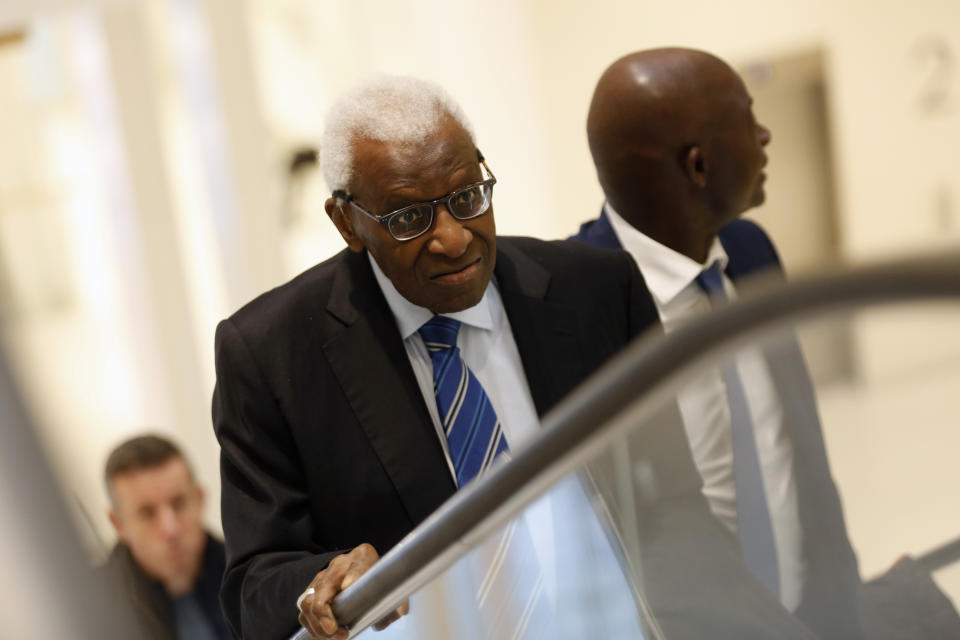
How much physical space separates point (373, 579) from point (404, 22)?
17.1 feet

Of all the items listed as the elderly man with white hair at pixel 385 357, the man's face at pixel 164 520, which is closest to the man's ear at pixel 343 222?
the elderly man with white hair at pixel 385 357

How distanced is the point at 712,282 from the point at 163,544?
1911 millimetres

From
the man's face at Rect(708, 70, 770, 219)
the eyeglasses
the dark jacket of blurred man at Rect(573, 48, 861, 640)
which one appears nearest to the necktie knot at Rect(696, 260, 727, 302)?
the dark jacket of blurred man at Rect(573, 48, 861, 640)

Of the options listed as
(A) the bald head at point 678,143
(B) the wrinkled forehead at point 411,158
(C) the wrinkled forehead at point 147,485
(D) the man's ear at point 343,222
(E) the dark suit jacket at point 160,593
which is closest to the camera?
(B) the wrinkled forehead at point 411,158

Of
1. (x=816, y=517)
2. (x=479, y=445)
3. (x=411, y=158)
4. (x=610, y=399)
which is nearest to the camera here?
(x=610, y=399)

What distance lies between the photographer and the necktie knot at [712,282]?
2.01 metres

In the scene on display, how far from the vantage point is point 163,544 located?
3.13 metres

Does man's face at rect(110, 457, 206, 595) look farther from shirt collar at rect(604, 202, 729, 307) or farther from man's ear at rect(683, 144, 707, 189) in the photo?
man's ear at rect(683, 144, 707, 189)

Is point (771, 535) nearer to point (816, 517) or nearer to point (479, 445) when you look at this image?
point (816, 517)

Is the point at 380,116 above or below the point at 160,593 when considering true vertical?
above

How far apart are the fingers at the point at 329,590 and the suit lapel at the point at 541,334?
40 cm

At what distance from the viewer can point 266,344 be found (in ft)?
5.56

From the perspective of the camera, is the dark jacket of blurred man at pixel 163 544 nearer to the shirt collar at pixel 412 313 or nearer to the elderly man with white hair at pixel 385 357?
the elderly man with white hair at pixel 385 357

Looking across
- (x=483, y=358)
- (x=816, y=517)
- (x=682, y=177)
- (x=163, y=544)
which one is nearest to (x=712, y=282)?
(x=682, y=177)
